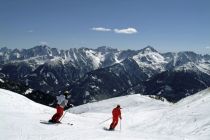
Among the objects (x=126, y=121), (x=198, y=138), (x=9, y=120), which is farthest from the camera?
(x=126, y=121)

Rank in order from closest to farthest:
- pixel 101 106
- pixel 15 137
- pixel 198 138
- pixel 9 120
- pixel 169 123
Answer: pixel 15 137
pixel 198 138
pixel 9 120
pixel 169 123
pixel 101 106

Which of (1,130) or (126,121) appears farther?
(126,121)

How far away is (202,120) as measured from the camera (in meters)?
26.9

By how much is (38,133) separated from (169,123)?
14.6 m

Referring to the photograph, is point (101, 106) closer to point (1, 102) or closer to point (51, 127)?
point (1, 102)

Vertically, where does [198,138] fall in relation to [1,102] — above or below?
below

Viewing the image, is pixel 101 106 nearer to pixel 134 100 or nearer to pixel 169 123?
pixel 134 100

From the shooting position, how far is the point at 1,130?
63.1 ft

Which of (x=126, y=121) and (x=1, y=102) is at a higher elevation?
(x=1, y=102)

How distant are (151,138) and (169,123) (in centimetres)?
962

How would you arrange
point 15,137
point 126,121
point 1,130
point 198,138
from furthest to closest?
point 126,121 < point 198,138 < point 1,130 < point 15,137

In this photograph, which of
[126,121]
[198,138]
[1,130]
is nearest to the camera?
[1,130]

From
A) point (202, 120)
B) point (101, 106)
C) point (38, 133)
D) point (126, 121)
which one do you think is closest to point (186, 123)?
point (202, 120)

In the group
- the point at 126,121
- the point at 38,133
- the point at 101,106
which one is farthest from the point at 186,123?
the point at 101,106
